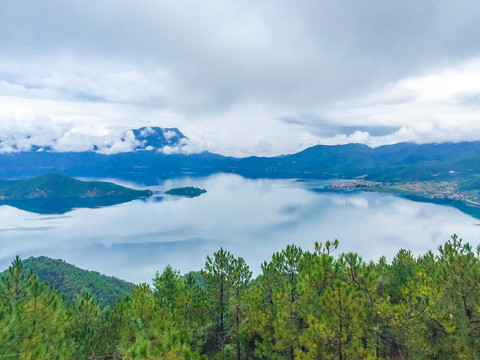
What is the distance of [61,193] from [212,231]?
147m

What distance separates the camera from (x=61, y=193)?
190 meters

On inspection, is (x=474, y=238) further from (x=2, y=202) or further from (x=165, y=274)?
(x=2, y=202)

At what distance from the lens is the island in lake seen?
176150mm

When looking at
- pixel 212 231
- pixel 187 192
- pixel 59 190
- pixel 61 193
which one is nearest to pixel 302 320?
pixel 212 231

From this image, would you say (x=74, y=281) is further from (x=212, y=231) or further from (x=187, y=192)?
(x=187, y=192)

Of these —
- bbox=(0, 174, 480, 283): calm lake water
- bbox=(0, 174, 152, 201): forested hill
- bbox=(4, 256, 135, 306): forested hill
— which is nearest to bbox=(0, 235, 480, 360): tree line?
bbox=(4, 256, 135, 306): forested hill

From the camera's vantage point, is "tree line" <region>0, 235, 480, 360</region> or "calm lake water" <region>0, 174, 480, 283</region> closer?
"tree line" <region>0, 235, 480, 360</region>

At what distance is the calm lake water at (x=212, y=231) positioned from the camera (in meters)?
75.6

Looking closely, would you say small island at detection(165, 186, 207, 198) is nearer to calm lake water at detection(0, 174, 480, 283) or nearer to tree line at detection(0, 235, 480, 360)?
calm lake water at detection(0, 174, 480, 283)

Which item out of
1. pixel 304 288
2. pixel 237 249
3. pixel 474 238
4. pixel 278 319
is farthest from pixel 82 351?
pixel 474 238

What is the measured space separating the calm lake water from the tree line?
5553 cm

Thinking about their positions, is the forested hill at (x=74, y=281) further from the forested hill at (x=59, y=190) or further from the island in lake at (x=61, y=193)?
the forested hill at (x=59, y=190)

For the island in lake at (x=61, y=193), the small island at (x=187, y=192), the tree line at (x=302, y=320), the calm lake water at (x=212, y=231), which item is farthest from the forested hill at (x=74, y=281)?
the small island at (x=187, y=192)

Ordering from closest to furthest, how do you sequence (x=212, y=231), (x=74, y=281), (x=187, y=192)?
(x=74, y=281) < (x=212, y=231) < (x=187, y=192)
